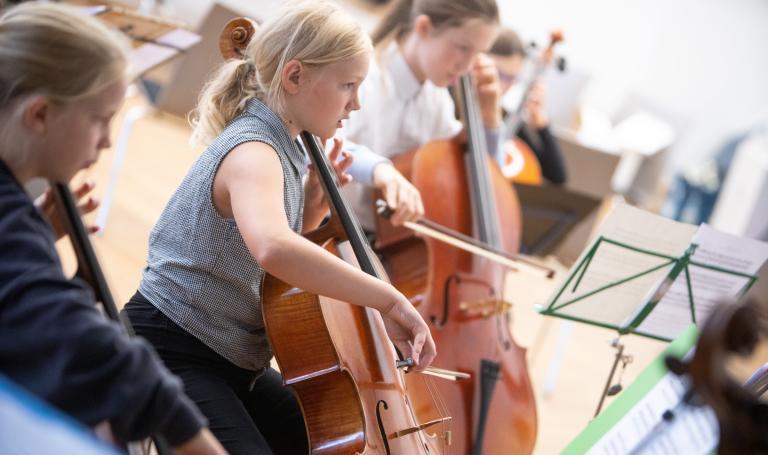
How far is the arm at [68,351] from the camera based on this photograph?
3.05 ft

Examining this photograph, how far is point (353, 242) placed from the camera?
1.59 m

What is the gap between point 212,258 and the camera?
144 cm

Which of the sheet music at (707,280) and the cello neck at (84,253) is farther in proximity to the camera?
the sheet music at (707,280)

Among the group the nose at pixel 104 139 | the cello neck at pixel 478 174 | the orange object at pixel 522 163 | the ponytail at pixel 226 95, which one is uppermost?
the nose at pixel 104 139

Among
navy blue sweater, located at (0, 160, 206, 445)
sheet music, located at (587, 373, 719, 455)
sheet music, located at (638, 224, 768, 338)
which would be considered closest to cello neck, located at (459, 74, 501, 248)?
sheet music, located at (638, 224, 768, 338)

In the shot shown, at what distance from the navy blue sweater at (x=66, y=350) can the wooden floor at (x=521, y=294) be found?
1.56 meters

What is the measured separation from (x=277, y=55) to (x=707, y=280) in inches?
40.1

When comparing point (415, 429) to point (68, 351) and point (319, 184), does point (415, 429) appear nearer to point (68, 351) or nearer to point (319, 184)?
point (319, 184)

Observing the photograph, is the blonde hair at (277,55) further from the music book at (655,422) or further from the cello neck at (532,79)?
the cello neck at (532,79)

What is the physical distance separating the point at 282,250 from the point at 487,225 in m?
1.04

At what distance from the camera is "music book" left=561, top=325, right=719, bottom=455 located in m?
1.14

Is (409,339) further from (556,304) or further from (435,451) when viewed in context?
(556,304)

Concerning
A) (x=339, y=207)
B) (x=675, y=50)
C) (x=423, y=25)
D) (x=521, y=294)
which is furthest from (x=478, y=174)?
(x=675, y=50)

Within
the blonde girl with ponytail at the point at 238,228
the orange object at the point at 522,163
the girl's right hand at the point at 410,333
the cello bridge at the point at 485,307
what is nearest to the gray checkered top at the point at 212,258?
the blonde girl with ponytail at the point at 238,228
